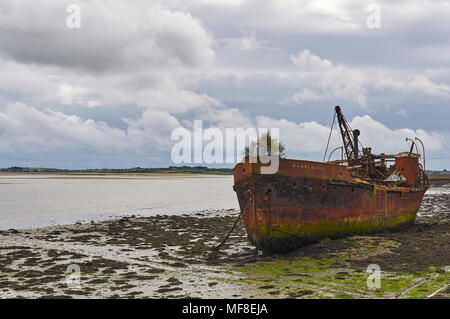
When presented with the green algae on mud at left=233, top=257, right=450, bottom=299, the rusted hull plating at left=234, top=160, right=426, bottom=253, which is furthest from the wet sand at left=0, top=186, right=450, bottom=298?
the rusted hull plating at left=234, top=160, right=426, bottom=253

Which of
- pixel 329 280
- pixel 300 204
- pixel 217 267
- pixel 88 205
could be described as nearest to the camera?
pixel 329 280

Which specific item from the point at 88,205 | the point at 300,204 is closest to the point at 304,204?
the point at 300,204

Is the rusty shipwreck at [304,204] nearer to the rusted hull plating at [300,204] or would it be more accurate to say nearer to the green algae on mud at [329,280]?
the rusted hull plating at [300,204]

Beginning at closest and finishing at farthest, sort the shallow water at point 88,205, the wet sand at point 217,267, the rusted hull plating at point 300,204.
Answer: the wet sand at point 217,267 < the rusted hull plating at point 300,204 < the shallow water at point 88,205

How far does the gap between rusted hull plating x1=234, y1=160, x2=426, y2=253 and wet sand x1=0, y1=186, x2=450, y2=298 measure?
0.58m

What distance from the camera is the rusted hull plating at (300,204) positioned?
49.1ft

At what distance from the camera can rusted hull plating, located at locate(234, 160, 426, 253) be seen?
49.1ft

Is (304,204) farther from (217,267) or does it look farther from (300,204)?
(217,267)

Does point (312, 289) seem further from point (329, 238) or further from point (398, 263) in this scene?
point (329, 238)

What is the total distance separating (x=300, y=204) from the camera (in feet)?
50.8

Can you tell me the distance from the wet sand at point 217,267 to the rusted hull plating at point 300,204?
22.8 inches

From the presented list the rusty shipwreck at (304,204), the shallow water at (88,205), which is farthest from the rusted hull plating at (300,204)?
the shallow water at (88,205)

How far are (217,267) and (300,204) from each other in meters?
4.12
